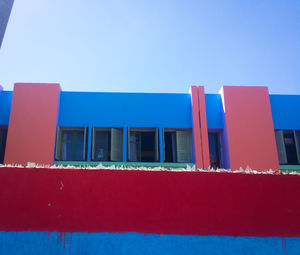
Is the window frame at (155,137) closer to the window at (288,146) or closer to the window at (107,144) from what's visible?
the window at (107,144)

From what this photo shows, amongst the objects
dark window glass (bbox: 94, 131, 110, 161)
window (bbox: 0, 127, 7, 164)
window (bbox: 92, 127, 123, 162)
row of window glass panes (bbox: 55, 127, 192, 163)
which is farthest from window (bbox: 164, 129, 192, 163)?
window (bbox: 0, 127, 7, 164)

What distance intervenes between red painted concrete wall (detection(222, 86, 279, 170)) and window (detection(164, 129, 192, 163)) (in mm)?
1726

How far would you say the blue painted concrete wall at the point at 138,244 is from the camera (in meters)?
3.11

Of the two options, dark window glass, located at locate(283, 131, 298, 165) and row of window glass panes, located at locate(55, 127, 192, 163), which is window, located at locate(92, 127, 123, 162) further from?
dark window glass, located at locate(283, 131, 298, 165)

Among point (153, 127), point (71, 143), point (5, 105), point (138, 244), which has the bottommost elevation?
point (138, 244)

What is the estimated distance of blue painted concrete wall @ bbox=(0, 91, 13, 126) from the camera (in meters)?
10.8

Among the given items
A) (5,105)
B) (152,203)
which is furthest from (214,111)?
(5,105)

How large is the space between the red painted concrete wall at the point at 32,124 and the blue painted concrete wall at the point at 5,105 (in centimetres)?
50

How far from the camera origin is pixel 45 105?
10680 mm

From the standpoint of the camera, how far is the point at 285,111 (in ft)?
37.0

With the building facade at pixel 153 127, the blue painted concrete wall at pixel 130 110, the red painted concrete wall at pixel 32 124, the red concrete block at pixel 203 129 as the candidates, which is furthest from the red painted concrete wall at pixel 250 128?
the red painted concrete wall at pixel 32 124

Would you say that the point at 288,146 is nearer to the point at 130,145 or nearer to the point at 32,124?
the point at 130,145

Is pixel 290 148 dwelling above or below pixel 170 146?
below

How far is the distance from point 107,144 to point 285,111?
8238 mm
